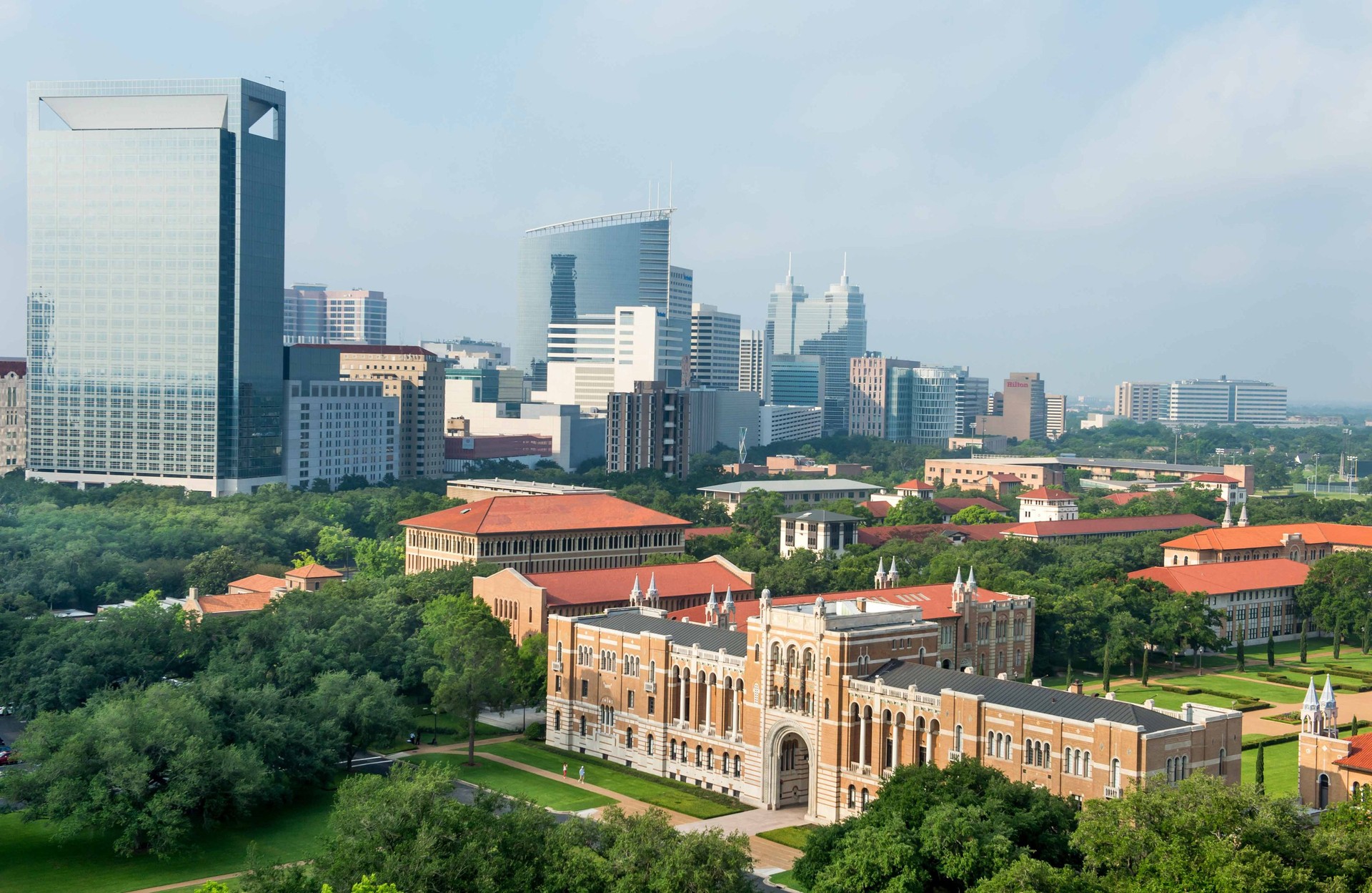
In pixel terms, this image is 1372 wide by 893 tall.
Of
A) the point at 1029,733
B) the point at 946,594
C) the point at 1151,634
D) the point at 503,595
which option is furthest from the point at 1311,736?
the point at 503,595

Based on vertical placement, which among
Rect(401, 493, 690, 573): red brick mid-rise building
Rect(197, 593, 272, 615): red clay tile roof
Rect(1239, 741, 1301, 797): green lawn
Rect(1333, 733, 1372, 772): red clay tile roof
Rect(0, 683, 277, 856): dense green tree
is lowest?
Rect(1239, 741, 1301, 797): green lawn

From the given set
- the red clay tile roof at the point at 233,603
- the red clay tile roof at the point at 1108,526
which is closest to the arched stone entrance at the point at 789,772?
the red clay tile roof at the point at 233,603

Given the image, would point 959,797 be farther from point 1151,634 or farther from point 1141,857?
point 1151,634

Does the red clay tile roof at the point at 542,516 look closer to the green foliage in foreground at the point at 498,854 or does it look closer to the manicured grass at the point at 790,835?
the manicured grass at the point at 790,835

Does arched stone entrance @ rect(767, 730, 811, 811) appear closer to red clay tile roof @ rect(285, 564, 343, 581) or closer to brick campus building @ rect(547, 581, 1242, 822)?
brick campus building @ rect(547, 581, 1242, 822)

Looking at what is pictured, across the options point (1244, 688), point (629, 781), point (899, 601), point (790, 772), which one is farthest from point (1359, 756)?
point (1244, 688)

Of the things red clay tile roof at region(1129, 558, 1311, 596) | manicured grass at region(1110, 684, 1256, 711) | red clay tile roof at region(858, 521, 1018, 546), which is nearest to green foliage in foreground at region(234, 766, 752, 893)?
manicured grass at region(1110, 684, 1256, 711)
